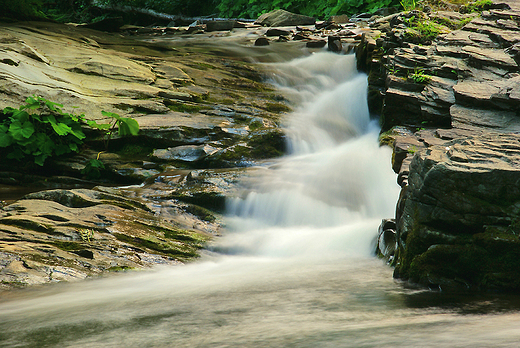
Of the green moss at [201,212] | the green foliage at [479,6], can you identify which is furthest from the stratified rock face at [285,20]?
the green moss at [201,212]

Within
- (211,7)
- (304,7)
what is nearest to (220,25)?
(304,7)

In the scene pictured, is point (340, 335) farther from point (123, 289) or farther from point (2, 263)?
point (2, 263)

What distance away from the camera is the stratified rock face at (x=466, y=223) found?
3.00 meters

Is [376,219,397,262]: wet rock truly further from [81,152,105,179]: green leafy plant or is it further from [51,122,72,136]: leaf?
[51,122,72,136]: leaf

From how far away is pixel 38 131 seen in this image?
6.81 m

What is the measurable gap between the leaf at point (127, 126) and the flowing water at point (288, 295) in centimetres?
225

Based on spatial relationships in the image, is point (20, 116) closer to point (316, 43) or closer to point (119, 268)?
point (119, 268)

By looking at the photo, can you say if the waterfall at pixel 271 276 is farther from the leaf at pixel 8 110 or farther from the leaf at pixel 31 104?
the leaf at pixel 8 110

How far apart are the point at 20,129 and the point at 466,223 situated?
6.28m

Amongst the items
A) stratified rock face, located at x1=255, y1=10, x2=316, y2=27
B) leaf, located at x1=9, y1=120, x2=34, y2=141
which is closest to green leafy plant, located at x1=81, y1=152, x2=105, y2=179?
leaf, located at x1=9, y1=120, x2=34, y2=141

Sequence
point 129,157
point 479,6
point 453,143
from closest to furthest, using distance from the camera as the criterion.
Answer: point 453,143 → point 129,157 → point 479,6

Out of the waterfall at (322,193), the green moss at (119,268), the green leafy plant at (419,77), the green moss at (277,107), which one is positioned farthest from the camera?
the green moss at (277,107)

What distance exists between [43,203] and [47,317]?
2.41 meters

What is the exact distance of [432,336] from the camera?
2006 millimetres
